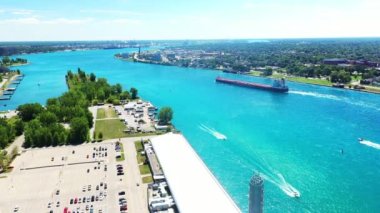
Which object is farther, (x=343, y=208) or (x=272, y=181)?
(x=272, y=181)

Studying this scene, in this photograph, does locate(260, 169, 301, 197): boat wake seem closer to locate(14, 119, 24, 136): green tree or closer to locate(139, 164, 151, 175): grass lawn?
locate(139, 164, 151, 175): grass lawn

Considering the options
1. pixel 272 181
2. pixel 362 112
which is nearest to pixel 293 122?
pixel 362 112

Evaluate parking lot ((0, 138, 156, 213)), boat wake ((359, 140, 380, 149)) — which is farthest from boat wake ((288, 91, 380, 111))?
parking lot ((0, 138, 156, 213))

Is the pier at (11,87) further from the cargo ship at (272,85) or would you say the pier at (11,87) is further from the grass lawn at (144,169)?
the grass lawn at (144,169)

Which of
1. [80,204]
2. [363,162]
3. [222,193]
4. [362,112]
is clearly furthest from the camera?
[362,112]

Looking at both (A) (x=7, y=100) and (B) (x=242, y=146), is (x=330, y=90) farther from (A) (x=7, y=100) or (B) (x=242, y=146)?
(A) (x=7, y=100)

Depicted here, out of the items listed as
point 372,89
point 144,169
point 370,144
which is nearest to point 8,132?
point 144,169

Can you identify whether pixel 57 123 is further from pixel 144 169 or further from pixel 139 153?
pixel 144 169
